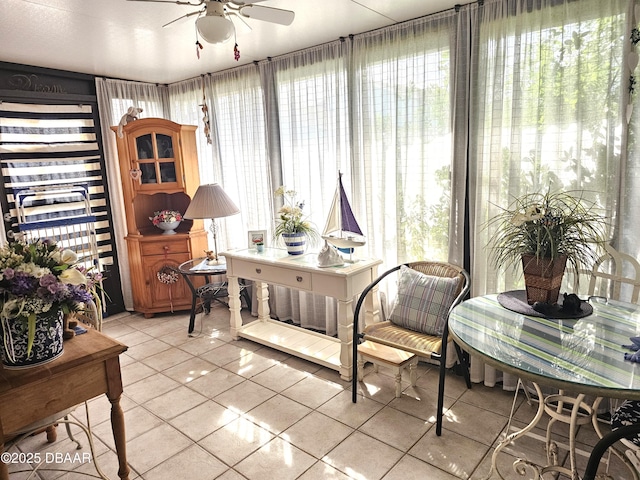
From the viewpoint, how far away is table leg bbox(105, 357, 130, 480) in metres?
1.91

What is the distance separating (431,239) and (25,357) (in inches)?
94.2

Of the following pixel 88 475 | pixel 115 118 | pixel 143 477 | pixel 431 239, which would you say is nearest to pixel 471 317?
pixel 431 239

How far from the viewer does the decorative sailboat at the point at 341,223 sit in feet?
9.86

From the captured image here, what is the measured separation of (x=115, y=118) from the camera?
4324 mm

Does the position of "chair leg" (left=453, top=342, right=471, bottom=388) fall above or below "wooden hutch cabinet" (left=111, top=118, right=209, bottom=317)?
below

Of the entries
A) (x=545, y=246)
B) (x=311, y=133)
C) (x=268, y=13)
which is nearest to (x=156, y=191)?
(x=311, y=133)

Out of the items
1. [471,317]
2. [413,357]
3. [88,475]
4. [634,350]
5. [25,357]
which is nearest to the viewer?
[634,350]

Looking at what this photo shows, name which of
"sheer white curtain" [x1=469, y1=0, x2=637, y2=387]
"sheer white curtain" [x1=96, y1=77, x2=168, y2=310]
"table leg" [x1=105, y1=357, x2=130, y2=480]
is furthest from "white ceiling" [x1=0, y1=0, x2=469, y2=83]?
"table leg" [x1=105, y1=357, x2=130, y2=480]

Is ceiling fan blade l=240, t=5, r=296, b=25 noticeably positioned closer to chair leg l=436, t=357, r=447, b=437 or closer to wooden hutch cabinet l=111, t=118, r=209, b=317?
chair leg l=436, t=357, r=447, b=437

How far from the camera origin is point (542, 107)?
245 cm

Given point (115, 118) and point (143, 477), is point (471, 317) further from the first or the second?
point (115, 118)

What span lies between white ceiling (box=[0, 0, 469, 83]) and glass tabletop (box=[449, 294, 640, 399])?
1.86m

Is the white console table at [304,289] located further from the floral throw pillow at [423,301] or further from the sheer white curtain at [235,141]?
the sheer white curtain at [235,141]

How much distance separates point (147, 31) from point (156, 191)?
69.1 inches
